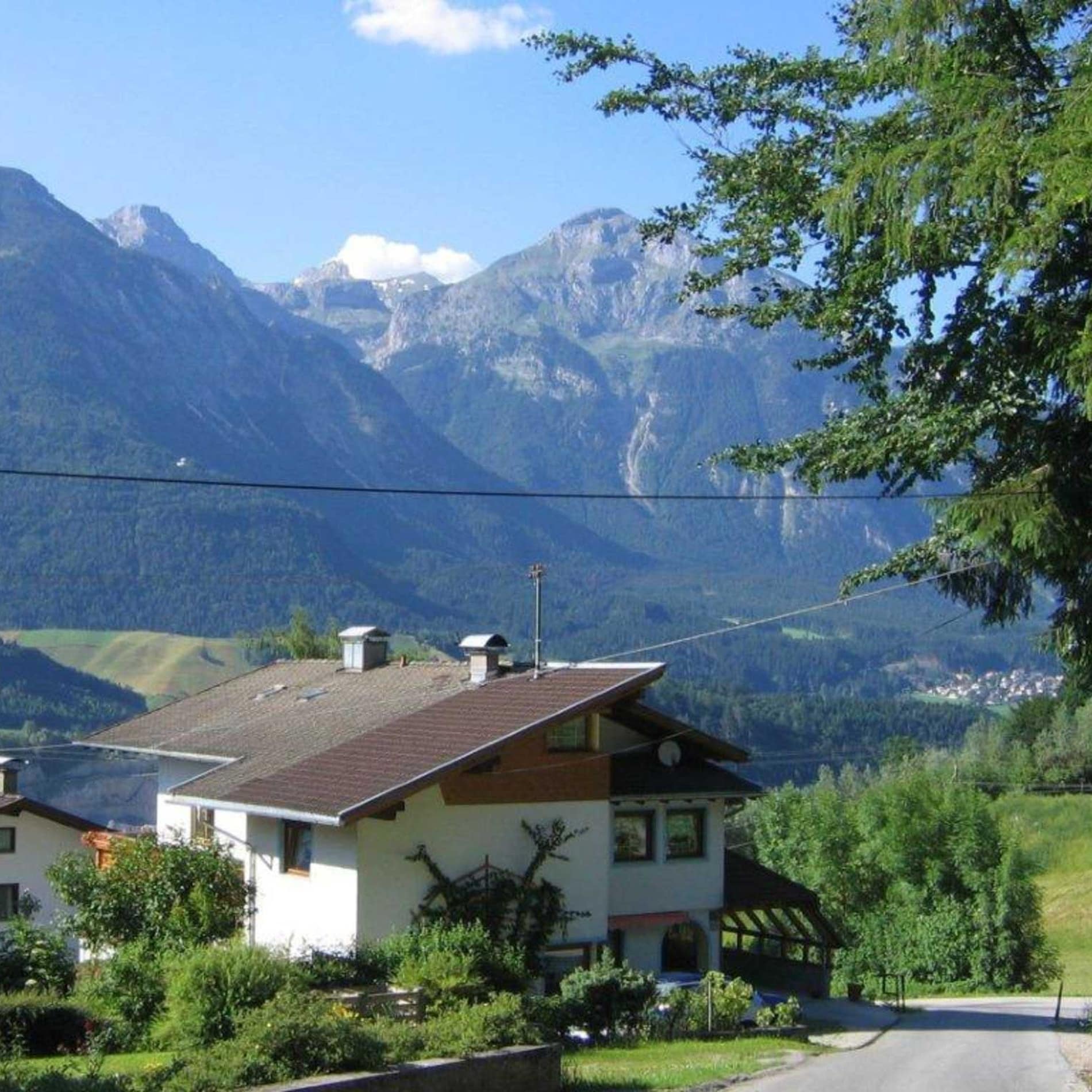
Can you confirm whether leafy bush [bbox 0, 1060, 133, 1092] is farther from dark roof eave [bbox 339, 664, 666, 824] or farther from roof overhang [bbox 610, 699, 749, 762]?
roof overhang [bbox 610, 699, 749, 762]

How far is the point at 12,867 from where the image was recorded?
167 ft

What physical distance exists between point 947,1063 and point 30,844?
Answer: 33.6 m

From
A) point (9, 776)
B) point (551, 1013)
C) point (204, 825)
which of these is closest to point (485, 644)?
point (204, 825)

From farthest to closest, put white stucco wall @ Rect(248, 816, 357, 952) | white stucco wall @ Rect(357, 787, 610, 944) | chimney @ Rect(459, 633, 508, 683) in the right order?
chimney @ Rect(459, 633, 508, 683) < white stucco wall @ Rect(248, 816, 357, 952) < white stucco wall @ Rect(357, 787, 610, 944)

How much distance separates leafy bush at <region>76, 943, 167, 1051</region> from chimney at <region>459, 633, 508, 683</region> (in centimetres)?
1059

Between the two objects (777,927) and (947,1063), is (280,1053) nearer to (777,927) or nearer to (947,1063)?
(947,1063)

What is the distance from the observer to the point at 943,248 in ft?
48.9

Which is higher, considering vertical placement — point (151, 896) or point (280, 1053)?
point (151, 896)

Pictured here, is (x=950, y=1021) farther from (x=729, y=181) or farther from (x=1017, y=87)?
(x=1017, y=87)

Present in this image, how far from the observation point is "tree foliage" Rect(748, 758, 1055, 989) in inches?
2132

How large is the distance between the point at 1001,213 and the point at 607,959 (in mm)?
15645

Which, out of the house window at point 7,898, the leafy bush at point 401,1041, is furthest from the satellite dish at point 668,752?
the house window at point 7,898

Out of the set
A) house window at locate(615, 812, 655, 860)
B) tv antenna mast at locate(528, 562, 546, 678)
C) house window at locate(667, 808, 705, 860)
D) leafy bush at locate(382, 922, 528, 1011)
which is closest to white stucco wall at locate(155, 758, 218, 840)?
tv antenna mast at locate(528, 562, 546, 678)

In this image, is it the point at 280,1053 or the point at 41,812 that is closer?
the point at 280,1053
